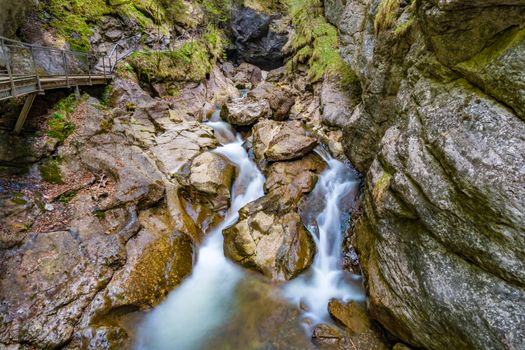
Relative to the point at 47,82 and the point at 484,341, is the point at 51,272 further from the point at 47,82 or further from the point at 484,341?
the point at 484,341

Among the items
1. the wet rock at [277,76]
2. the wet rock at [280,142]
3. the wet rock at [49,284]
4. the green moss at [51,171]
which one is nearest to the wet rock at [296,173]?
the wet rock at [280,142]

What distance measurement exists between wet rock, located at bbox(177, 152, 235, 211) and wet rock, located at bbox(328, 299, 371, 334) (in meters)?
4.87

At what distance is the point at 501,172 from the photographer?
11.2 ft

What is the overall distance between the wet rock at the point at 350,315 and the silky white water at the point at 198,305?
2.72 metres

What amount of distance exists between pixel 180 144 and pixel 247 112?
4.13 metres

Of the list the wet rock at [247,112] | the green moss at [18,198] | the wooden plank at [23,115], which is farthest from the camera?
the wet rock at [247,112]

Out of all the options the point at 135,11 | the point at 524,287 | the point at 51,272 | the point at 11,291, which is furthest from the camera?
the point at 135,11

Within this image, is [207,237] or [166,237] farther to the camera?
[207,237]

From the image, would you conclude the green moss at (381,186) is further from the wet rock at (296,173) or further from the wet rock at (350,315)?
the wet rock at (296,173)

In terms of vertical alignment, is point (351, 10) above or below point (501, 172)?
above

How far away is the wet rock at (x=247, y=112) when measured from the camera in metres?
13.6

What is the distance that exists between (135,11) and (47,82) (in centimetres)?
1072

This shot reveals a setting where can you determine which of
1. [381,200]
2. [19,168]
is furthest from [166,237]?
[381,200]

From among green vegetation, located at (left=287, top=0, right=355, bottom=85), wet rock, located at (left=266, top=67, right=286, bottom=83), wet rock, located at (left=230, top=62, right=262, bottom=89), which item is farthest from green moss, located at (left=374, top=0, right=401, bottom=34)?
wet rock, located at (left=230, top=62, right=262, bottom=89)
